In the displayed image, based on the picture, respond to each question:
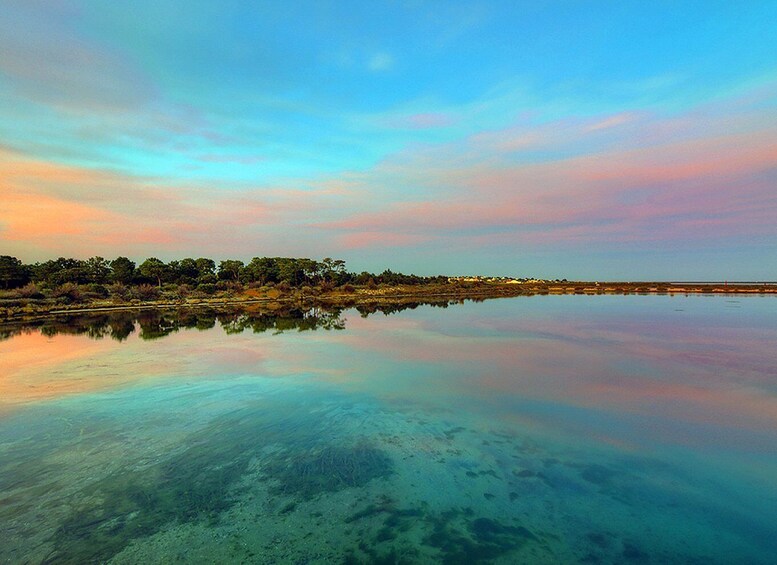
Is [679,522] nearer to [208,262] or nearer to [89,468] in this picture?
[89,468]

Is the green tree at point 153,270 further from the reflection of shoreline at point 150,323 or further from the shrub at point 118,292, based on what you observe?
the reflection of shoreline at point 150,323

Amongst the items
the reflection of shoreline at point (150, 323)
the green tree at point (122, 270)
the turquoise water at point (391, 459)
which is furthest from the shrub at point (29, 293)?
the turquoise water at point (391, 459)

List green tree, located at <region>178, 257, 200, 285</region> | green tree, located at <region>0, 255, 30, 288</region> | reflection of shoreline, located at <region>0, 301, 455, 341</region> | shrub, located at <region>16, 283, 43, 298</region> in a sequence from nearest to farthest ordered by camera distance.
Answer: reflection of shoreline, located at <region>0, 301, 455, 341</region>
shrub, located at <region>16, 283, 43, 298</region>
green tree, located at <region>0, 255, 30, 288</region>
green tree, located at <region>178, 257, 200, 285</region>

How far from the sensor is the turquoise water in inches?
214

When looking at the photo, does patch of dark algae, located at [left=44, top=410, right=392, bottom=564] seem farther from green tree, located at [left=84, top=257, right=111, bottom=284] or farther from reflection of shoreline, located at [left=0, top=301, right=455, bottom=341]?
green tree, located at [left=84, top=257, right=111, bottom=284]

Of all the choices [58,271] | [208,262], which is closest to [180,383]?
[58,271]

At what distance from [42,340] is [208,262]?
221ft

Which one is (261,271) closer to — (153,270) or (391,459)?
(153,270)

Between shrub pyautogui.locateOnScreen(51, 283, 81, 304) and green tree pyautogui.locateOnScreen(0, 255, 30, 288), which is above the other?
green tree pyautogui.locateOnScreen(0, 255, 30, 288)

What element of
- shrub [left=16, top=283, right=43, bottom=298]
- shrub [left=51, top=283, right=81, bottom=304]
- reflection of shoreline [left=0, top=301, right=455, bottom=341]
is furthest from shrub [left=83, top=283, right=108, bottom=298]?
reflection of shoreline [left=0, top=301, right=455, bottom=341]

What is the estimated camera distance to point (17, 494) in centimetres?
663

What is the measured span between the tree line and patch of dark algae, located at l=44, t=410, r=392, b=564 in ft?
206

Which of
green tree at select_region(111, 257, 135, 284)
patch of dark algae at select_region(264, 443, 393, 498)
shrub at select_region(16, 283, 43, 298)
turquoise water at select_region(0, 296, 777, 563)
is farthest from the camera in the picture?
green tree at select_region(111, 257, 135, 284)

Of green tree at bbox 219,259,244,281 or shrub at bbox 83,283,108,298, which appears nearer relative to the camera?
shrub at bbox 83,283,108,298
